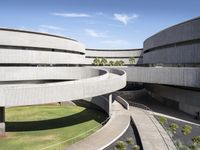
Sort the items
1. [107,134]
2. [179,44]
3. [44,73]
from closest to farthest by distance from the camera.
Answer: [107,134], [179,44], [44,73]

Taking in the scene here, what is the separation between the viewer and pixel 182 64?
3862cm

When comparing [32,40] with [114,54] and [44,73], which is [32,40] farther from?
[114,54]

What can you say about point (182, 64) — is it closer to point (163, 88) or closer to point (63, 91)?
point (163, 88)

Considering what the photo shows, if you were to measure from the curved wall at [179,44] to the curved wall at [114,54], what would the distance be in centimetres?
3185

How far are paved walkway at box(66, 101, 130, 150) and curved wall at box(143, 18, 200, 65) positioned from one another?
13928 millimetres

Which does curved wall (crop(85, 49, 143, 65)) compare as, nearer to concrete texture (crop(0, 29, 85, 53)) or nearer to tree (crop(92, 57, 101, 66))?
tree (crop(92, 57, 101, 66))

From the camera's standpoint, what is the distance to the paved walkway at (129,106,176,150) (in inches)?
755

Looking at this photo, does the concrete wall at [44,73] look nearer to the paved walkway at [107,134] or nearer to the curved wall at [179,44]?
the paved walkway at [107,134]

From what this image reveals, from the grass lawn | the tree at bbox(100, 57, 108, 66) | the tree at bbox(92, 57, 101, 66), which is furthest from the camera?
the tree at bbox(92, 57, 101, 66)

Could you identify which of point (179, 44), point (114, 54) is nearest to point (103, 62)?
point (114, 54)

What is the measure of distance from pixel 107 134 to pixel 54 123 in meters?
8.51

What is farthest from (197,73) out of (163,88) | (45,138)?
(45,138)

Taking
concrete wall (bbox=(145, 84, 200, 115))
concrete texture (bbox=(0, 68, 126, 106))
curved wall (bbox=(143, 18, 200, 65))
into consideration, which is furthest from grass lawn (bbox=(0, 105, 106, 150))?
curved wall (bbox=(143, 18, 200, 65))

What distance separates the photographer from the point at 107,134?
21.5 meters
